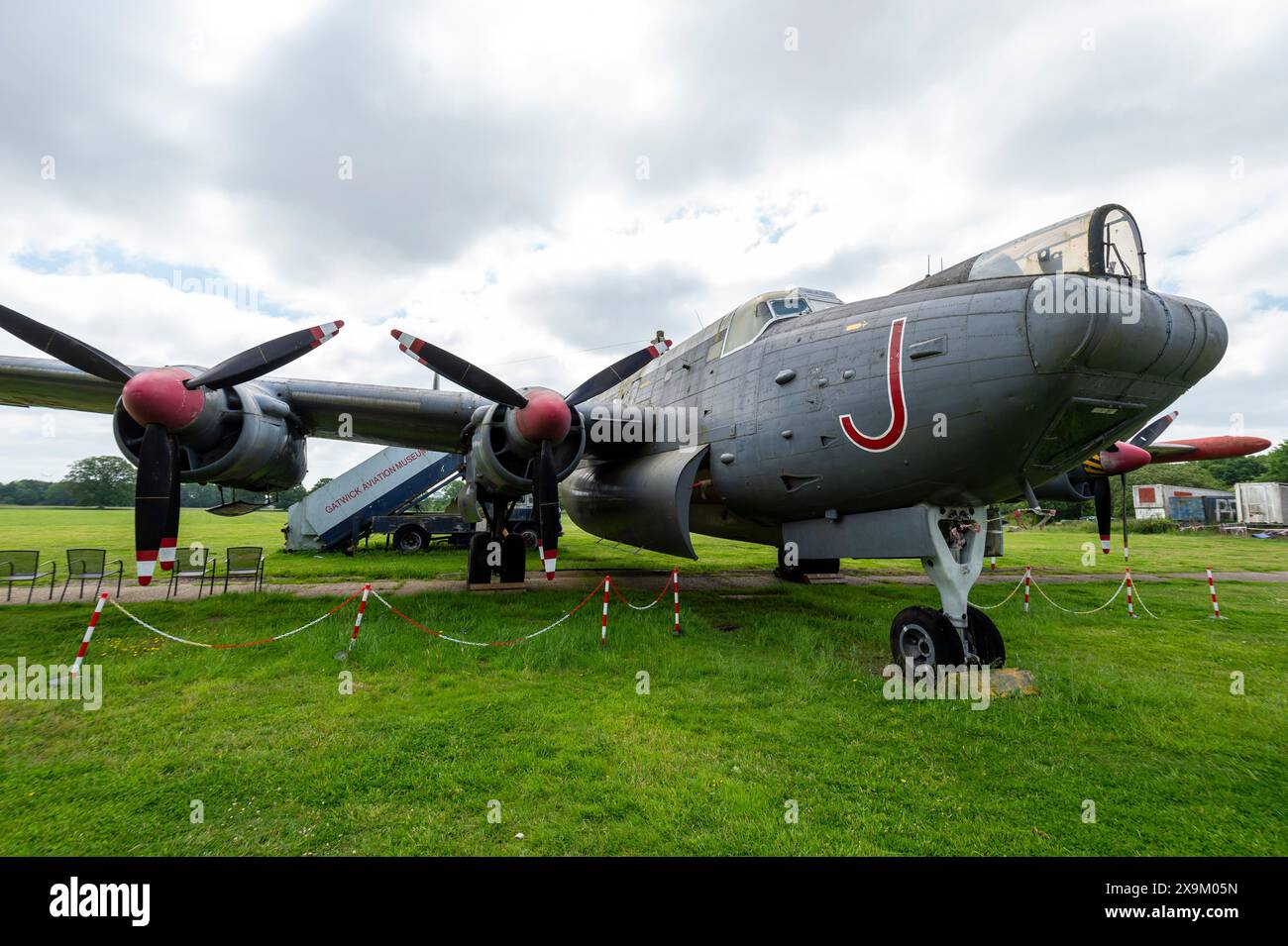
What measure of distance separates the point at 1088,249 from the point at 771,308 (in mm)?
3883

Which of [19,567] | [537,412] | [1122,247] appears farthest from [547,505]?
[19,567]

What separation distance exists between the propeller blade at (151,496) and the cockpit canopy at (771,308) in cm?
795

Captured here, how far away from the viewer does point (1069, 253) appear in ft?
18.7

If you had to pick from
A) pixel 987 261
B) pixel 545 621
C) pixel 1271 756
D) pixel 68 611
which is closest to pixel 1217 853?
pixel 1271 756

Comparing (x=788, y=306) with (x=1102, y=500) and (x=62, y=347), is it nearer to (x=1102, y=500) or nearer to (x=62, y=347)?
(x=1102, y=500)

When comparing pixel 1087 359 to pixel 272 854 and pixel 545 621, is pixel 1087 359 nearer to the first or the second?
pixel 272 854

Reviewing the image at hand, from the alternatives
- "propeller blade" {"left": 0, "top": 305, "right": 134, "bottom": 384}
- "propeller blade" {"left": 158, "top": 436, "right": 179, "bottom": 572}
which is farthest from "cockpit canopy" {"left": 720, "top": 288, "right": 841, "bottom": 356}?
"propeller blade" {"left": 0, "top": 305, "right": 134, "bottom": 384}

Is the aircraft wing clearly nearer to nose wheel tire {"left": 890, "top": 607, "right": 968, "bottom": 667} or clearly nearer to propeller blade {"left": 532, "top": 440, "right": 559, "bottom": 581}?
propeller blade {"left": 532, "top": 440, "right": 559, "bottom": 581}

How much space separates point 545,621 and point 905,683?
5.60 m

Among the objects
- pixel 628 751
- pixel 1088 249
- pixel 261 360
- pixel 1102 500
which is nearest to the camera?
pixel 628 751

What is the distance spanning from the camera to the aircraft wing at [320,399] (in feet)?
30.8

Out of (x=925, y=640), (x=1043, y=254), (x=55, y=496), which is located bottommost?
(x=925, y=640)

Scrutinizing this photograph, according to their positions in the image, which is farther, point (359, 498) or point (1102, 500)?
point (359, 498)

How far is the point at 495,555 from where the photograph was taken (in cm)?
1305
